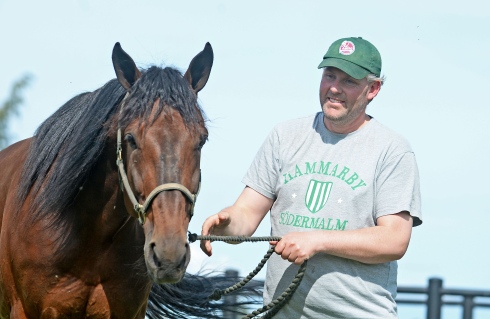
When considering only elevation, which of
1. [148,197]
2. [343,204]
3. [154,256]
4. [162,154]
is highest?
[162,154]

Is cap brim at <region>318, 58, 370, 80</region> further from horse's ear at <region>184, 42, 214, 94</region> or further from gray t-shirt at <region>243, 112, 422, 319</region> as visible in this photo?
horse's ear at <region>184, 42, 214, 94</region>

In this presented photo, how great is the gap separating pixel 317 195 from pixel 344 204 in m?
0.14

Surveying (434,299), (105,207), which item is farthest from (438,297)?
(105,207)

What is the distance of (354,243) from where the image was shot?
427cm

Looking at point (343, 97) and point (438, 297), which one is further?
point (438, 297)

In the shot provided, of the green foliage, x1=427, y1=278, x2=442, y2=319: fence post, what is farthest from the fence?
the green foliage

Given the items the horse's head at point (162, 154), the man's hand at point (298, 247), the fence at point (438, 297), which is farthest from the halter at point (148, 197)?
the fence at point (438, 297)

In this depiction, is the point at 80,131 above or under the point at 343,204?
above

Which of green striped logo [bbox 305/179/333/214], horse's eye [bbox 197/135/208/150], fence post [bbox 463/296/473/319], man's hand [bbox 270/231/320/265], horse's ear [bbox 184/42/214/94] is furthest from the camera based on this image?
fence post [bbox 463/296/473/319]

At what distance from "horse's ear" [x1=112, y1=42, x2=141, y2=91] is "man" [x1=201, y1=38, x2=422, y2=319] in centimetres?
87

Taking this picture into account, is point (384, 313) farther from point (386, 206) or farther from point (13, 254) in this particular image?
point (13, 254)

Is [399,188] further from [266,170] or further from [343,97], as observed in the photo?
[266,170]

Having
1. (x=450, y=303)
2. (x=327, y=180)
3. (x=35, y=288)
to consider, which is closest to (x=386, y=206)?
(x=327, y=180)

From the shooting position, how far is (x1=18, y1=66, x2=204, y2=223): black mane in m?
4.71
